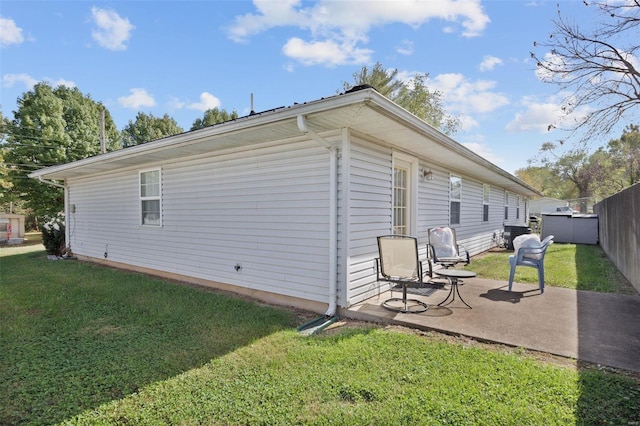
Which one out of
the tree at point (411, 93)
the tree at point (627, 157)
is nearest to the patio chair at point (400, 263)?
the tree at point (411, 93)

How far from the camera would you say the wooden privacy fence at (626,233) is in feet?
17.9

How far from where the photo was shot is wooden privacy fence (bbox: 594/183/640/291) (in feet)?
17.9

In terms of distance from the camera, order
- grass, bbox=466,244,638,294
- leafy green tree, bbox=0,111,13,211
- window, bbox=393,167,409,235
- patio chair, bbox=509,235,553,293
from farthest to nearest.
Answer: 1. leafy green tree, bbox=0,111,13,211
2. grass, bbox=466,244,638,294
3. window, bbox=393,167,409,235
4. patio chair, bbox=509,235,553,293

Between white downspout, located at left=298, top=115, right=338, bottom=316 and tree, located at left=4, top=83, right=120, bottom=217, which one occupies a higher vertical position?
tree, located at left=4, top=83, right=120, bottom=217

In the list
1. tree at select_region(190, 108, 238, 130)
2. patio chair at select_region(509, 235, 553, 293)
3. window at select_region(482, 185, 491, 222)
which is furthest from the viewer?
tree at select_region(190, 108, 238, 130)

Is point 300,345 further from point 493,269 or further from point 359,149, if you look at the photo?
point 493,269

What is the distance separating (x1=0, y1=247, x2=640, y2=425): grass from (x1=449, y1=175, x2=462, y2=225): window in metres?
4.90

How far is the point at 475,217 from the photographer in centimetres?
945

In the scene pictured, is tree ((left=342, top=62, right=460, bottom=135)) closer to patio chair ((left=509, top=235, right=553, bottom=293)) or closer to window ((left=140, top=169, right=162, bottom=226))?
window ((left=140, top=169, right=162, bottom=226))

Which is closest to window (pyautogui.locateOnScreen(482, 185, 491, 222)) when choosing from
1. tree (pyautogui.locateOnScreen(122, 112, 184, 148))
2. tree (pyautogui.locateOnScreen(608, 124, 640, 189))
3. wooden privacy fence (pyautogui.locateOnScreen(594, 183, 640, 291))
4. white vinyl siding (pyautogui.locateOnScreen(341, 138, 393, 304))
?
wooden privacy fence (pyautogui.locateOnScreen(594, 183, 640, 291))

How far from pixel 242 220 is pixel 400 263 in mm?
2646

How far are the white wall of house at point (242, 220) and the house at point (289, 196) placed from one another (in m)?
0.02

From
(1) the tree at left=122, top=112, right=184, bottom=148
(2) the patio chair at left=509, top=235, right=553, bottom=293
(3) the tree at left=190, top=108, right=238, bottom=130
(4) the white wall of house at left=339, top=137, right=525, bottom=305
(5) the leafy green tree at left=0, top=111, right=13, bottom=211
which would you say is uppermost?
(3) the tree at left=190, top=108, right=238, bottom=130

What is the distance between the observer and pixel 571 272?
22.6 feet
